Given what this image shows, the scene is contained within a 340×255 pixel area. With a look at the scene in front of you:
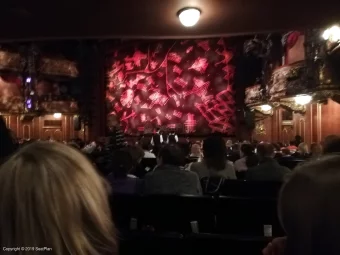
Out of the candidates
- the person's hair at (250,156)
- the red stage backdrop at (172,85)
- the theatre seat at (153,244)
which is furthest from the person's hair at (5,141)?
the red stage backdrop at (172,85)

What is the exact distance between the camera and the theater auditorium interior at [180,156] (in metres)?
0.95

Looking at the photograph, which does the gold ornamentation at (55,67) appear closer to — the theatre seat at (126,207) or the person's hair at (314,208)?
the theatre seat at (126,207)

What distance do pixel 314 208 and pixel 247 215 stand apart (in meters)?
2.77

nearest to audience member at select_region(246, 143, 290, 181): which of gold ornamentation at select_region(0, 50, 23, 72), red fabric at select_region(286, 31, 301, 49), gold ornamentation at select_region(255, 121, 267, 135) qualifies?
red fabric at select_region(286, 31, 301, 49)

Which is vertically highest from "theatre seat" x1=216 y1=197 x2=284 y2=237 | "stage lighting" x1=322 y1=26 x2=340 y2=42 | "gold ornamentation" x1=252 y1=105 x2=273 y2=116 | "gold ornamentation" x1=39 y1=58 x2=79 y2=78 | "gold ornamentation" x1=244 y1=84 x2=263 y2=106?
"gold ornamentation" x1=39 y1=58 x2=79 y2=78

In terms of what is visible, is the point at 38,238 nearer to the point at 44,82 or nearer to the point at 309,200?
the point at 309,200

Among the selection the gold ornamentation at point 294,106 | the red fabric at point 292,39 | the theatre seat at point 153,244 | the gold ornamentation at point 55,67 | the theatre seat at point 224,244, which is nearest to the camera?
the theatre seat at point 224,244

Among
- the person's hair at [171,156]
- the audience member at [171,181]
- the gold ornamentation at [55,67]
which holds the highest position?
the gold ornamentation at [55,67]

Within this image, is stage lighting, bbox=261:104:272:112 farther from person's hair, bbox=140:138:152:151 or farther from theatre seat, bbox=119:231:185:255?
theatre seat, bbox=119:231:185:255

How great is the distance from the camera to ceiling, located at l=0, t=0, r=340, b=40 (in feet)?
16.1

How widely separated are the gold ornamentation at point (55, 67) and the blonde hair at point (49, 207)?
1891 centimetres

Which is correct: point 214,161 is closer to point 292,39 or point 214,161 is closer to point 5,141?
point 5,141

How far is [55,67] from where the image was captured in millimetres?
19125

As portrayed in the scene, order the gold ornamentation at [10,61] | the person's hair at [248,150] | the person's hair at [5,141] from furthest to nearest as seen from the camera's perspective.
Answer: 1. the gold ornamentation at [10,61]
2. the person's hair at [248,150]
3. the person's hair at [5,141]
